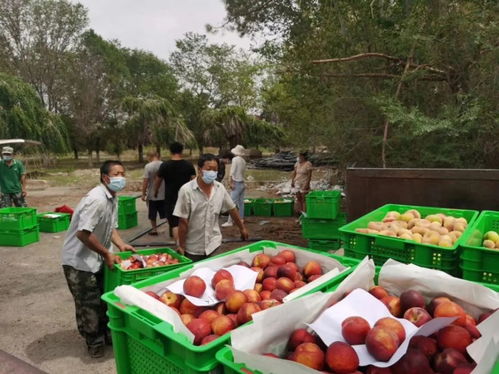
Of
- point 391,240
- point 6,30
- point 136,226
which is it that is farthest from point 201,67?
point 391,240

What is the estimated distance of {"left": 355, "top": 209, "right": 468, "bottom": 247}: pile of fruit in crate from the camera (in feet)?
8.98

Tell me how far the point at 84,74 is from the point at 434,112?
35.3 m

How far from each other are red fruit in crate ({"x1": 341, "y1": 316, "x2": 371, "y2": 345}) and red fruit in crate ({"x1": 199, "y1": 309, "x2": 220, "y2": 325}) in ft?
1.89

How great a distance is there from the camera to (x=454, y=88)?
6078mm

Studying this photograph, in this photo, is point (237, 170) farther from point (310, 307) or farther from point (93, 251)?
point (310, 307)

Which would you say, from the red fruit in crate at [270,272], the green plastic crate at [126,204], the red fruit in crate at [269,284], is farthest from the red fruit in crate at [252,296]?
the green plastic crate at [126,204]

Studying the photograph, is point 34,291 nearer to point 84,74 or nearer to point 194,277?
point 194,277

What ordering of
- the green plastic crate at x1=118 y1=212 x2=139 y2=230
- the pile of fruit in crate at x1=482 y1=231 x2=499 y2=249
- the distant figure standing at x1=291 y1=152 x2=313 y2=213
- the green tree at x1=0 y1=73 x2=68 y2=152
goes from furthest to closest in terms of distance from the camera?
1. the green tree at x1=0 y1=73 x2=68 y2=152
2. the distant figure standing at x1=291 y1=152 x2=313 y2=213
3. the green plastic crate at x1=118 y1=212 x2=139 y2=230
4. the pile of fruit in crate at x1=482 y1=231 x2=499 y2=249

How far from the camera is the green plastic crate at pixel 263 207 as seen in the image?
377 inches

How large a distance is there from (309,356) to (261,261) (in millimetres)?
1049

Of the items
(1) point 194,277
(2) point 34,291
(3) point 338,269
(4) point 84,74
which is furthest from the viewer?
(4) point 84,74

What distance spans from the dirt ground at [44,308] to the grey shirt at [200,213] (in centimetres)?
131

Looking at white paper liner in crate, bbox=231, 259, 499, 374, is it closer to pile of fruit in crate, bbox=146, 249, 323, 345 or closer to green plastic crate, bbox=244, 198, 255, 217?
pile of fruit in crate, bbox=146, 249, 323, 345

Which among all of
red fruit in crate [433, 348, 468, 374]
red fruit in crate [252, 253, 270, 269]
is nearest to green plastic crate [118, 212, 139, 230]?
red fruit in crate [252, 253, 270, 269]
